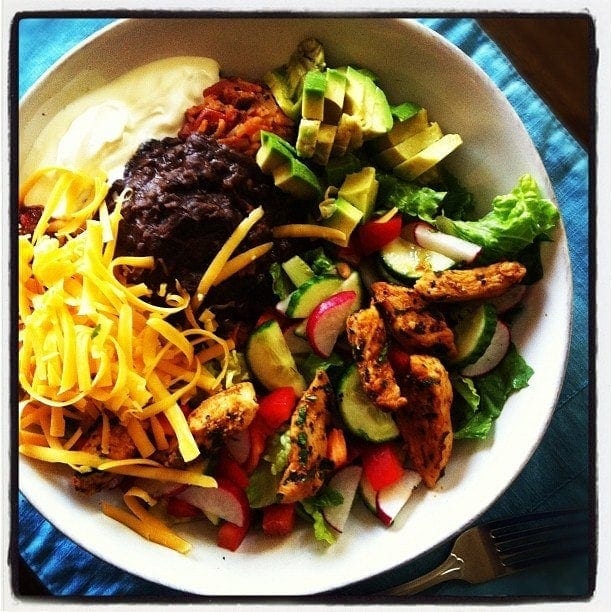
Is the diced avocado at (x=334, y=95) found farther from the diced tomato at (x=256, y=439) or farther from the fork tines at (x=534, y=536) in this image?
the fork tines at (x=534, y=536)

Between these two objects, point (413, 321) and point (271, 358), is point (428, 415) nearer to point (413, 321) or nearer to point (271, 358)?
point (413, 321)

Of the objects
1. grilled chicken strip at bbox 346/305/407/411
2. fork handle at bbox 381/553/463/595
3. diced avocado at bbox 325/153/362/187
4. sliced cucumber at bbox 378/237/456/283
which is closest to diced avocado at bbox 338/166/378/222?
diced avocado at bbox 325/153/362/187

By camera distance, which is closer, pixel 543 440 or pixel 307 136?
pixel 307 136

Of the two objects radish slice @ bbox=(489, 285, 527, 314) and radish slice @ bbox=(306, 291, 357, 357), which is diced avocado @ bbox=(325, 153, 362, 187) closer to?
radish slice @ bbox=(306, 291, 357, 357)

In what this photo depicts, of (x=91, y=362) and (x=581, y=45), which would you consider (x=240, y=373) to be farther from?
(x=581, y=45)

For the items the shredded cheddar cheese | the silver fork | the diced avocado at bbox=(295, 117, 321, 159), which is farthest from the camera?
the silver fork

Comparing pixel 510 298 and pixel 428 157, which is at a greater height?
pixel 428 157

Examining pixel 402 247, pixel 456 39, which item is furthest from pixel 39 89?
pixel 456 39

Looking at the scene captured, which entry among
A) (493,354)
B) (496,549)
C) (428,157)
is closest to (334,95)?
(428,157)
